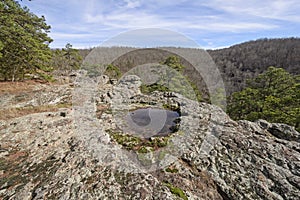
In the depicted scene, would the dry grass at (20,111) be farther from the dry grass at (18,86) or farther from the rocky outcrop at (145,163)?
the dry grass at (18,86)

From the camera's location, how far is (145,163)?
774 cm

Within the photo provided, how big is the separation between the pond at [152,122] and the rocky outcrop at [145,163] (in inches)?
58.2

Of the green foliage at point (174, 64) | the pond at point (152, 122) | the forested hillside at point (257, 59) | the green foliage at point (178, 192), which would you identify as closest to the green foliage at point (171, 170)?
the green foliage at point (178, 192)

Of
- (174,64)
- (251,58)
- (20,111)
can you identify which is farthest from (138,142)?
(251,58)

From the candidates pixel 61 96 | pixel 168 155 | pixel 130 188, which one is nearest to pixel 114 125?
pixel 168 155

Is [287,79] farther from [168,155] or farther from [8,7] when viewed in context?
[8,7]

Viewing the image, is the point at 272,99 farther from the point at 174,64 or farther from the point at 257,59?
the point at 257,59

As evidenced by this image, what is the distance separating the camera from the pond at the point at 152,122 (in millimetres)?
11292

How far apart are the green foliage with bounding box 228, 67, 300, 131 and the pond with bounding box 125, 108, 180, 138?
27.3 ft

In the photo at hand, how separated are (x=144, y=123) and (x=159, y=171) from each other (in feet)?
20.2

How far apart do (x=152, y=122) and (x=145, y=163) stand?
5.68 meters

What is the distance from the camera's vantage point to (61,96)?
1586 centimetres

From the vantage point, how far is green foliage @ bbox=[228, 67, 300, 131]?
1420 cm

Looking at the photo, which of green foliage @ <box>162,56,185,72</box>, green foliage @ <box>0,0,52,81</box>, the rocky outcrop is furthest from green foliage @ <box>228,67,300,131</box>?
green foliage @ <box>0,0,52,81</box>
